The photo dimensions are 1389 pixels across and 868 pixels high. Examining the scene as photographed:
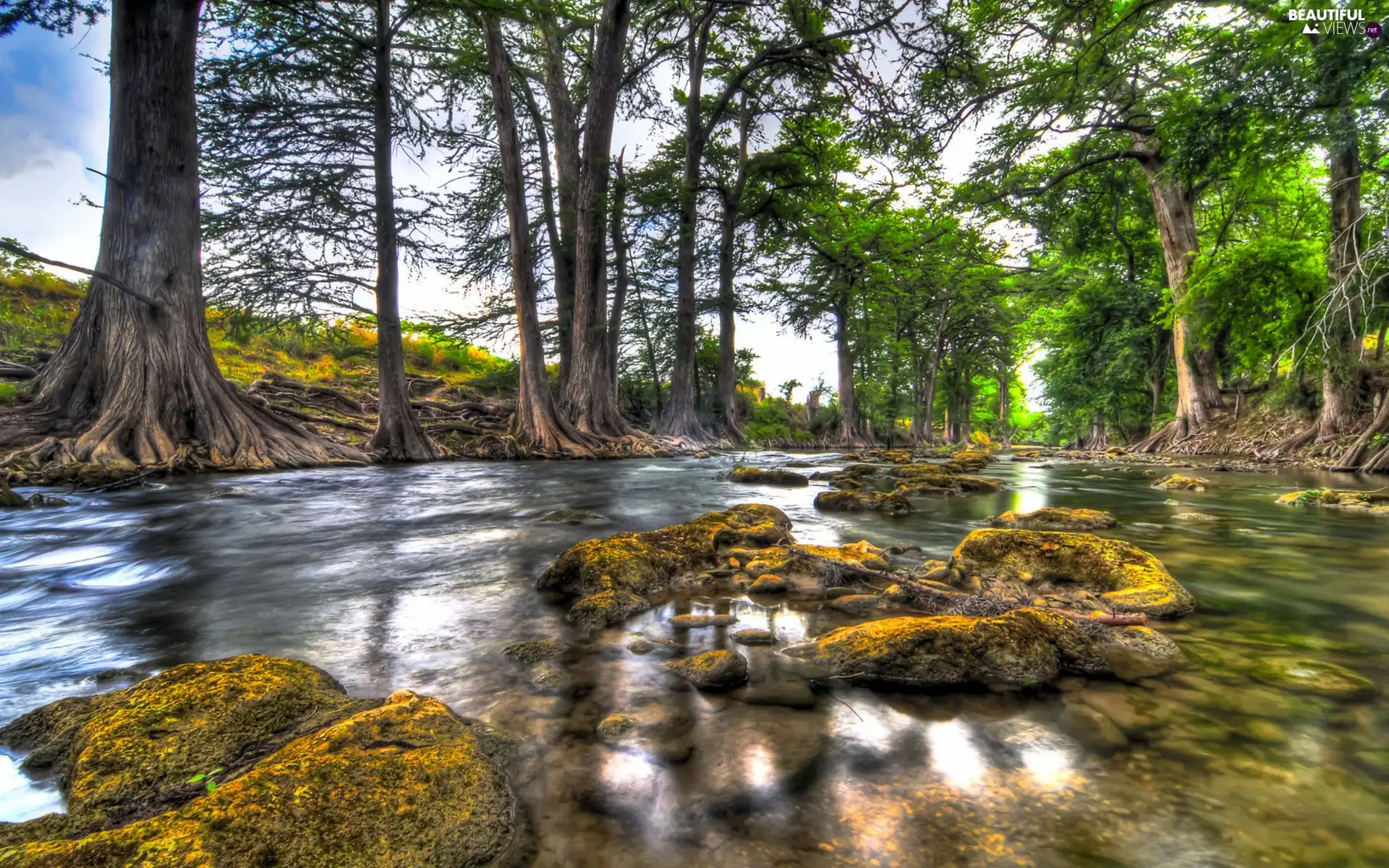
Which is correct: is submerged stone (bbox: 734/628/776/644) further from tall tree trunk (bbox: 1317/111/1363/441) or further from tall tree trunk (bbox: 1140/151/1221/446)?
tall tree trunk (bbox: 1140/151/1221/446)

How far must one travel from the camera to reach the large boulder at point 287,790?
2.95ft

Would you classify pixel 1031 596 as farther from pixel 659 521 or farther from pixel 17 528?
pixel 17 528

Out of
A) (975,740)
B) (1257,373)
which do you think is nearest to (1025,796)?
(975,740)

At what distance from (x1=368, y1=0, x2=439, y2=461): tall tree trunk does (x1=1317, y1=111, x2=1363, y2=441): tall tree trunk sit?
1469cm

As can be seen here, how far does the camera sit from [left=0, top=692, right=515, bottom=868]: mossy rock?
866 millimetres

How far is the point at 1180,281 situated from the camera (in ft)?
41.0

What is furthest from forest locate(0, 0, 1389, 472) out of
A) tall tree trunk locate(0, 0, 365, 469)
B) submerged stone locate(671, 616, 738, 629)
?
submerged stone locate(671, 616, 738, 629)

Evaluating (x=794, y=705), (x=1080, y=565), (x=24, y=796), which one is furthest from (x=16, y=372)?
(x=1080, y=565)

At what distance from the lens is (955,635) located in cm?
183

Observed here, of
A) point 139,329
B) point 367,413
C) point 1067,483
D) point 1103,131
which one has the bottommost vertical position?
point 1067,483

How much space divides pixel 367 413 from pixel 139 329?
6050 millimetres

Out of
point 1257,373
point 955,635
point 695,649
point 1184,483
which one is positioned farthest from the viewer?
point 1257,373

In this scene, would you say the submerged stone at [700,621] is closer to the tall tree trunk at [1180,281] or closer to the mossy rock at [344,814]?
the mossy rock at [344,814]

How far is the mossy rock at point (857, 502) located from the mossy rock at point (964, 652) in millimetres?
3262
